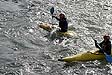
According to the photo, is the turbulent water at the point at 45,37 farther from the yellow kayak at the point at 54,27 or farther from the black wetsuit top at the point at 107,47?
the black wetsuit top at the point at 107,47

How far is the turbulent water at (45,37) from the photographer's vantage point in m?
11.5

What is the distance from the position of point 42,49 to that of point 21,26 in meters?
3.17

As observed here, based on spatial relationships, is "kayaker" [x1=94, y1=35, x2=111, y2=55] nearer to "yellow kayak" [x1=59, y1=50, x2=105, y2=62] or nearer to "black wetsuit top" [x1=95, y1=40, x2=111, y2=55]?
"black wetsuit top" [x1=95, y1=40, x2=111, y2=55]

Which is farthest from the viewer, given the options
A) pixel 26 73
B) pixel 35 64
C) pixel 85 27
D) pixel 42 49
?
pixel 85 27

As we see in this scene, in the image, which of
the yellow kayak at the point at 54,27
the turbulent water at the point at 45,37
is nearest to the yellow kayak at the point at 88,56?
the turbulent water at the point at 45,37

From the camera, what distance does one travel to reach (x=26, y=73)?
1091 centimetres

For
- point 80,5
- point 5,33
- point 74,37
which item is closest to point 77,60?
point 74,37

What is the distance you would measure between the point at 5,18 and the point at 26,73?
6.89 m

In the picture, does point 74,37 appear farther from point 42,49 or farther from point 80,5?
point 80,5

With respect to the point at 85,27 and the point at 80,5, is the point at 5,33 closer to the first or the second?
the point at 85,27

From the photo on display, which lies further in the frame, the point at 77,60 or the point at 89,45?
the point at 89,45

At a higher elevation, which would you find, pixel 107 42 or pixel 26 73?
pixel 107 42

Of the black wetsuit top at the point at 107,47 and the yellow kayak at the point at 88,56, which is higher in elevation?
the black wetsuit top at the point at 107,47

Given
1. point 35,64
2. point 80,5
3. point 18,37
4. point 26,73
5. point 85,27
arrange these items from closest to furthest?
point 26,73, point 35,64, point 18,37, point 85,27, point 80,5
